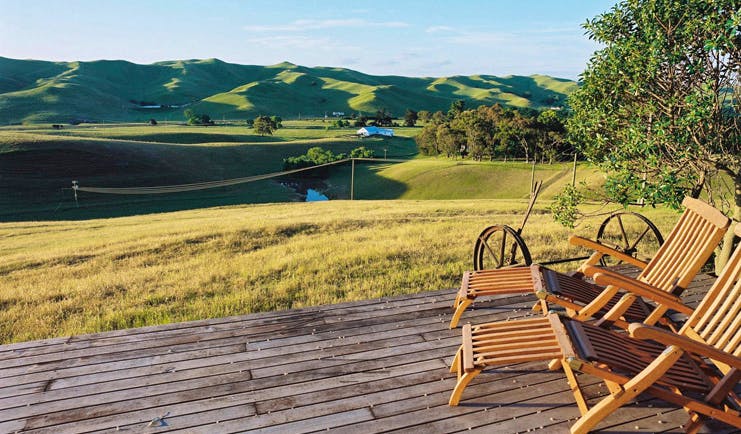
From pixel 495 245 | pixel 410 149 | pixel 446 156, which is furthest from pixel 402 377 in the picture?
pixel 410 149

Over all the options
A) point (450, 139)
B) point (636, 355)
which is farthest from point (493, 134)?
point (636, 355)

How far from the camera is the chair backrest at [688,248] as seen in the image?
3.95 meters

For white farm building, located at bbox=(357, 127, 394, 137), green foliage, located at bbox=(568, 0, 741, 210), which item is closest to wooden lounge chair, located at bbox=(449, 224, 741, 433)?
green foliage, located at bbox=(568, 0, 741, 210)

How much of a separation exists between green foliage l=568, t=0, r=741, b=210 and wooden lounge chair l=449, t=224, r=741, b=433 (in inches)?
128

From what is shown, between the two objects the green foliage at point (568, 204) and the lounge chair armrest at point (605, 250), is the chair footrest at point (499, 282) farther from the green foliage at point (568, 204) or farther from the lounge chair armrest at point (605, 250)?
the green foliage at point (568, 204)

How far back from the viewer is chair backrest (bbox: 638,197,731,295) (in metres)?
3.95

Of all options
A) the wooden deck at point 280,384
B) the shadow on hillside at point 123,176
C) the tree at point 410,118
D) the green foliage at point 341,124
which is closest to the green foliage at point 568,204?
the wooden deck at point 280,384

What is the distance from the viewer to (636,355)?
3.24m

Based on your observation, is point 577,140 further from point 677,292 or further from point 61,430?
point 61,430

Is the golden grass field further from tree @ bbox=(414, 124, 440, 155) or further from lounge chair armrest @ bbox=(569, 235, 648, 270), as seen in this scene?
tree @ bbox=(414, 124, 440, 155)

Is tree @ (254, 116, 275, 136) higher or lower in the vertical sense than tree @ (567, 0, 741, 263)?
lower

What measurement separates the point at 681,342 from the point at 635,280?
111 cm

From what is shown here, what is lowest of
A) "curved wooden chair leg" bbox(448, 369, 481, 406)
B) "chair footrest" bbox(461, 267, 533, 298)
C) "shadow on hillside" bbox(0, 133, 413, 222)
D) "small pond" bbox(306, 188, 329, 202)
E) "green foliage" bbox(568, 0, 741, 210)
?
"small pond" bbox(306, 188, 329, 202)

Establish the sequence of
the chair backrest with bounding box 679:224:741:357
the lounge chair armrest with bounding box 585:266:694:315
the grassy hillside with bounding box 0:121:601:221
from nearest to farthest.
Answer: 1. the chair backrest with bounding box 679:224:741:357
2. the lounge chair armrest with bounding box 585:266:694:315
3. the grassy hillside with bounding box 0:121:601:221
